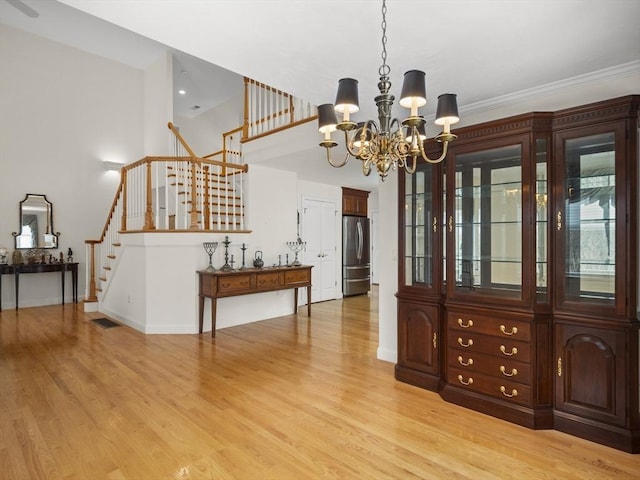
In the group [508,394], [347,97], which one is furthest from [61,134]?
[508,394]

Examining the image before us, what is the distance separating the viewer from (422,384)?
3311mm

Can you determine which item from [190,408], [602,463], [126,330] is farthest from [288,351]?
[602,463]

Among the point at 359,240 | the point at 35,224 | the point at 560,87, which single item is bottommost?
the point at 359,240

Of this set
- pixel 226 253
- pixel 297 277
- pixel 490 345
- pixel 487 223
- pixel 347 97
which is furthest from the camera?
pixel 297 277

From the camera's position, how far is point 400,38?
2.27 meters

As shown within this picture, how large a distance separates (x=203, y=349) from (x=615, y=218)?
421cm

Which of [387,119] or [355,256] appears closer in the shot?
[387,119]

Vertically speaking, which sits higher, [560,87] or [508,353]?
[560,87]

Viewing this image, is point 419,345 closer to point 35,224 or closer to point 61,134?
point 35,224

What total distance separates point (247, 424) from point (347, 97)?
231cm

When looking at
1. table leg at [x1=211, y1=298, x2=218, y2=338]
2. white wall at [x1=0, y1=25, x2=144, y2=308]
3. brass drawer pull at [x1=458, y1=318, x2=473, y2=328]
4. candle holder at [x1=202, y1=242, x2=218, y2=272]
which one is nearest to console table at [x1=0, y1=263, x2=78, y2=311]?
white wall at [x1=0, y1=25, x2=144, y2=308]

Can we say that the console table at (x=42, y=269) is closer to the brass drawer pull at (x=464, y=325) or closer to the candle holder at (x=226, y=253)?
the candle holder at (x=226, y=253)

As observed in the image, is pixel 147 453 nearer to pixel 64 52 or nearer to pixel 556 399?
pixel 556 399

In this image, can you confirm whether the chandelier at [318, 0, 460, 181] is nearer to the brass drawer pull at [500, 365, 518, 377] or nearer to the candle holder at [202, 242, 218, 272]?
the brass drawer pull at [500, 365, 518, 377]
